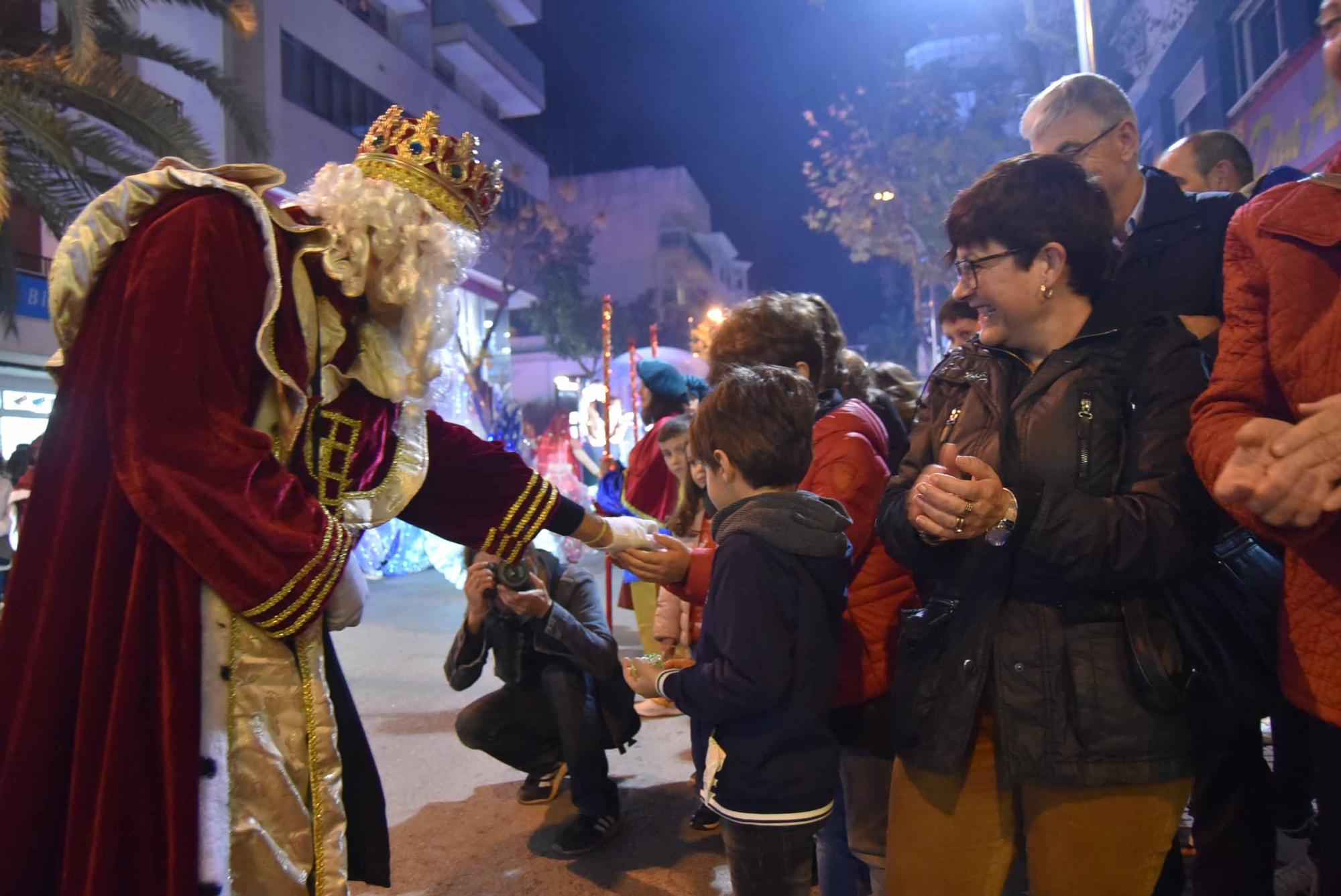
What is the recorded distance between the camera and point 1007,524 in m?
1.81

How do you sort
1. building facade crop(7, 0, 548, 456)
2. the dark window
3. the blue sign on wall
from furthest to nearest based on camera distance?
the dark window < building facade crop(7, 0, 548, 456) < the blue sign on wall

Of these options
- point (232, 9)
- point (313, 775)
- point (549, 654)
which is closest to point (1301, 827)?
point (549, 654)

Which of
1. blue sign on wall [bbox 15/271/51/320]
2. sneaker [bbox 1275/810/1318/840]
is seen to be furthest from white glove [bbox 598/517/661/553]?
blue sign on wall [bbox 15/271/51/320]

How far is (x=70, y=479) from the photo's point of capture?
5.93ft

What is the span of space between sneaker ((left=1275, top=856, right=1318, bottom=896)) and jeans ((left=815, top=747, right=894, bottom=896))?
57.6 inches

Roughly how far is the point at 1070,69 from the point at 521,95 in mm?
18375

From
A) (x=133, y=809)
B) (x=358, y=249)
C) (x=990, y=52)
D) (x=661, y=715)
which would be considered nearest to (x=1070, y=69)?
(x=990, y=52)

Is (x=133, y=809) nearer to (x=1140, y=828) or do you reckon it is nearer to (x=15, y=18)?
(x=1140, y=828)

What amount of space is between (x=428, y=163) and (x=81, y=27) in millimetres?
6030

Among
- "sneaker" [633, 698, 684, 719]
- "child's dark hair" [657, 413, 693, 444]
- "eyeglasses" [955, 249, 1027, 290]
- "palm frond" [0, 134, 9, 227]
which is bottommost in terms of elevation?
"sneaker" [633, 698, 684, 719]

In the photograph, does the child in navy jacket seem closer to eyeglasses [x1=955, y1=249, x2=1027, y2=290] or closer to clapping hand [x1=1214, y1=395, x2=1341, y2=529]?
eyeglasses [x1=955, y1=249, x2=1027, y2=290]

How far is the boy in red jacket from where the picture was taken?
8.15ft

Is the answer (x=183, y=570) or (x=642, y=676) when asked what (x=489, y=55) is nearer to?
(x=642, y=676)

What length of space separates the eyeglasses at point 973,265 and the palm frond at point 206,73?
330 inches
